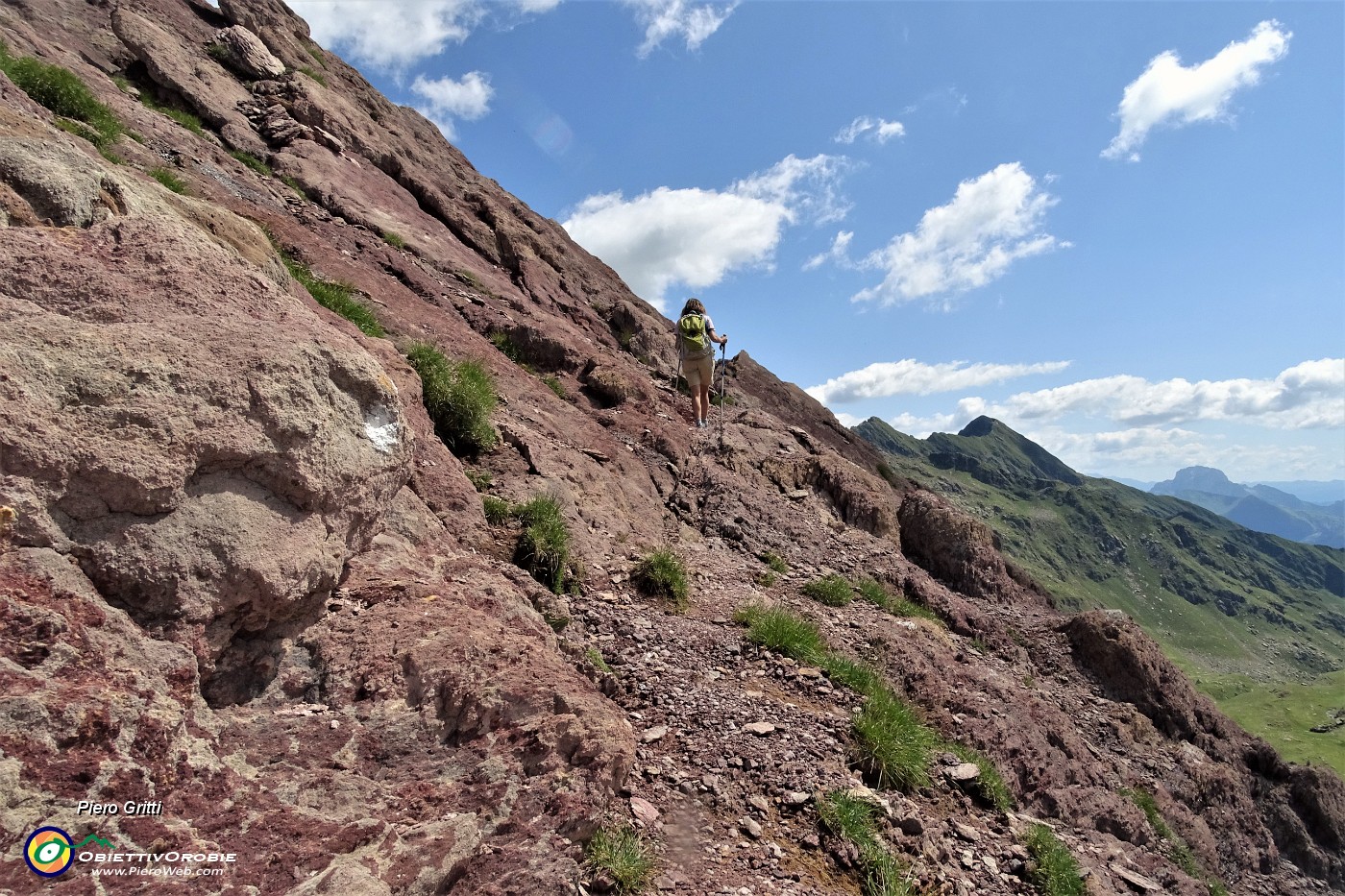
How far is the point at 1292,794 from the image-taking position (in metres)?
13.1

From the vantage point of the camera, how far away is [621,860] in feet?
14.0

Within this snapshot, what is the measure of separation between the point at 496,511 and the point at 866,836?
16.4 feet

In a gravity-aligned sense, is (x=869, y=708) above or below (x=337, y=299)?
below

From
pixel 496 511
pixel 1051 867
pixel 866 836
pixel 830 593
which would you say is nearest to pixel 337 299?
pixel 496 511

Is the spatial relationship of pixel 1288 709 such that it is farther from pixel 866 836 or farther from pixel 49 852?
pixel 49 852

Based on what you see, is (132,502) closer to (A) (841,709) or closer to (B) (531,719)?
(B) (531,719)

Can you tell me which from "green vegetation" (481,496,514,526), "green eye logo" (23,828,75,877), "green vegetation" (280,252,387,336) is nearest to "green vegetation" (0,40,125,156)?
"green vegetation" (280,252,387,336)

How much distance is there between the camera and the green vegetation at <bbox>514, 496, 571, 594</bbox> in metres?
7.52

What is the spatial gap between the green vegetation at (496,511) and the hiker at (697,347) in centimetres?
788

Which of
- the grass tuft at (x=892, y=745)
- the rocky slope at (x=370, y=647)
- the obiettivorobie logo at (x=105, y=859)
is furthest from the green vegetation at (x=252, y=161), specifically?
the grass tuft at (x=892, y=745)

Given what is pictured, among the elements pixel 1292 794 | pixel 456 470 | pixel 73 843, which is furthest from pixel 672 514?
pixel 1292 794

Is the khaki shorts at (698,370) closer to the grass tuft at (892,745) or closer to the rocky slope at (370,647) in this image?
the rocky slope at (370,647)

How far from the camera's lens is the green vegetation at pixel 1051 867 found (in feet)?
19.7

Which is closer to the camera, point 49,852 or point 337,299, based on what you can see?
point 49,852
